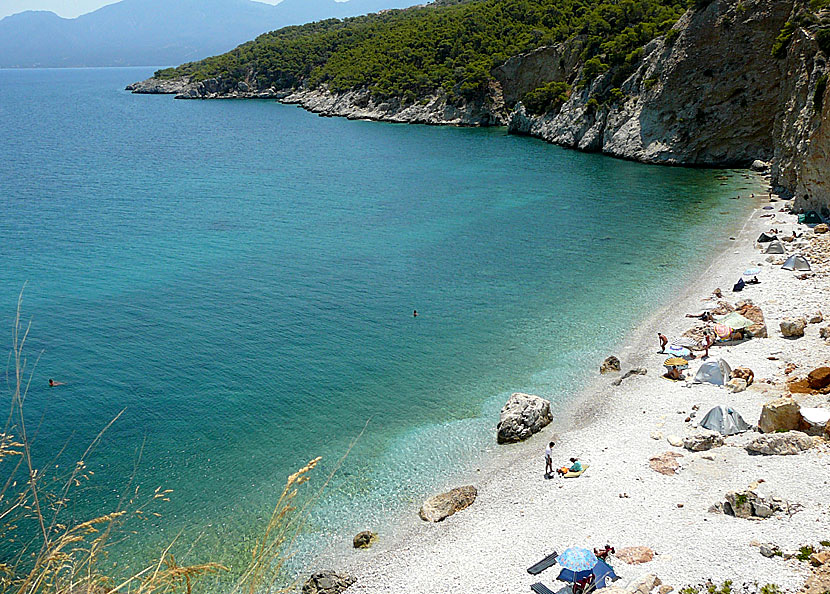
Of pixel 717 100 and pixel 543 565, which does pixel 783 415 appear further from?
pixel 717 100

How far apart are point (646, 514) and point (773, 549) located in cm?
385

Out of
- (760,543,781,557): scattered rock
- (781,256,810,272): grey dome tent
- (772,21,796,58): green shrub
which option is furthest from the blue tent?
(772,21,796,58): green shrub

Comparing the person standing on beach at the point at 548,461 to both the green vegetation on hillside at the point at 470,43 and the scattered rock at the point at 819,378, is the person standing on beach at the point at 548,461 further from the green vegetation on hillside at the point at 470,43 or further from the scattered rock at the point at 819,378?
the green vegetation on hillside at the point at 470,43

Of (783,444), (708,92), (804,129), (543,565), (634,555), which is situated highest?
(708,92)

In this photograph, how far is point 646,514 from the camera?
19156 mm

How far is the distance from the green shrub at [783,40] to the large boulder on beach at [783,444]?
54.6m

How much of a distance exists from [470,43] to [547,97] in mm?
39650

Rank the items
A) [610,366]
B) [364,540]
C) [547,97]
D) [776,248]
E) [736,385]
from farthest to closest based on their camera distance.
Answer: [547,97], [776,248], [610,366], [736,385], [364,540]

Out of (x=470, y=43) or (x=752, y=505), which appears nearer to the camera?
(x=752, y=505)

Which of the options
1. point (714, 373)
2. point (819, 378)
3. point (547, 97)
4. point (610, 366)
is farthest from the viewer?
point (547, 97)

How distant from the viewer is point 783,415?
21891 mm

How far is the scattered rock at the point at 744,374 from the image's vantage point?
2648 centimetres

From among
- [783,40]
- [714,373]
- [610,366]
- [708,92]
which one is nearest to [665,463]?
[714,373]

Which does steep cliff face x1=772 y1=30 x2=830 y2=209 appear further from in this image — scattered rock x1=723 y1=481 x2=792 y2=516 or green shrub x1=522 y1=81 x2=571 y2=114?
green shrub x1=522 y1=81 x2=571 y2=114
